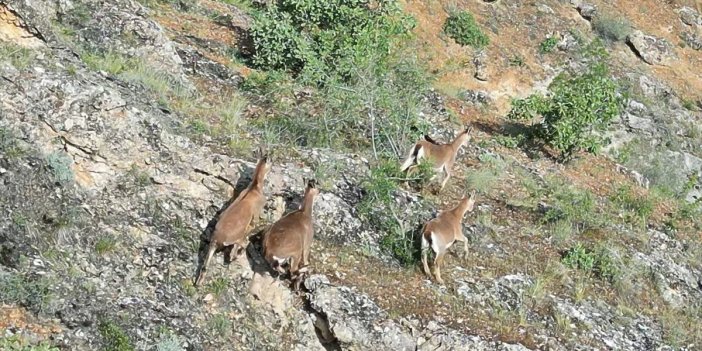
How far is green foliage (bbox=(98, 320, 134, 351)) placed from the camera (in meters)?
7.00

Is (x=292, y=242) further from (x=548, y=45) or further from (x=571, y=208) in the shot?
(x=548, y=45)

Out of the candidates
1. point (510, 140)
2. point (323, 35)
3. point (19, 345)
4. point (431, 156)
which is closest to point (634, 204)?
point (510, 140)

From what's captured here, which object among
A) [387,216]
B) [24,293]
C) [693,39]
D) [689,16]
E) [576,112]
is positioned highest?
[24,293]

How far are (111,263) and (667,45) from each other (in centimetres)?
2183

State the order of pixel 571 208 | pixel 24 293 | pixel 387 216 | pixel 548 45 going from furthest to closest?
pixel 548 45 < pixel 571 208 < pixel 387 216 < pixel 24 293

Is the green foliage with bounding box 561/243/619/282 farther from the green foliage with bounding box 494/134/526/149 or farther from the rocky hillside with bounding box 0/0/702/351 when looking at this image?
the green foliage with bounding box 494/134/526/149

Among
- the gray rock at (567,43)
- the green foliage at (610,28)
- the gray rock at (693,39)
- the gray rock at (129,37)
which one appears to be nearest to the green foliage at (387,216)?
the gray rock at (129,37)

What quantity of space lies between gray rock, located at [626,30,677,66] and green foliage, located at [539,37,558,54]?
3712 mm

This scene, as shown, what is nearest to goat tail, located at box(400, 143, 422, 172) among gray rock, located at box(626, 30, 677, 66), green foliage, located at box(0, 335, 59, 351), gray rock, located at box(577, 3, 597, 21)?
green foliage, located at box(0, 335, 59, 351)

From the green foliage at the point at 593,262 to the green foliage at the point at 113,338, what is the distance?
5673mm

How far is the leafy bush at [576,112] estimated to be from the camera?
14305mm

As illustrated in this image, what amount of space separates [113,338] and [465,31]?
15.8 m

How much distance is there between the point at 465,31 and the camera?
21.0 metres

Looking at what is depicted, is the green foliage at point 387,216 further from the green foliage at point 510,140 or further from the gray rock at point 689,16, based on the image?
the gray rock at point 689,16
